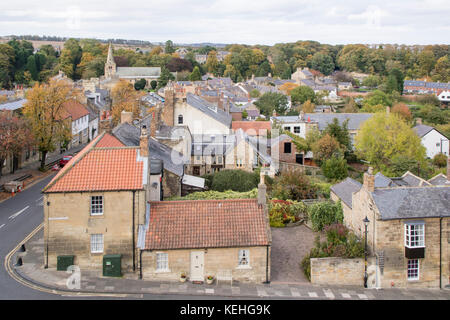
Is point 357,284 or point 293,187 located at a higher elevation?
point 293,187

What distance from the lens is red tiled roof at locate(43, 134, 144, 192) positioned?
25.3 m

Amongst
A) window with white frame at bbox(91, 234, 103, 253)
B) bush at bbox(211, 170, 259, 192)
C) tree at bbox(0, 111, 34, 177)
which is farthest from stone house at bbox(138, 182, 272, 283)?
tree at bbox(0, 111, 34, 177)

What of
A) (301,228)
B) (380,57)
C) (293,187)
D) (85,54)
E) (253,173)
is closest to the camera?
(301,228)

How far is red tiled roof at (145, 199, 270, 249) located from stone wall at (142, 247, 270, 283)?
40 cm

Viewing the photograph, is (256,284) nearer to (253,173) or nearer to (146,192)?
(146,192)

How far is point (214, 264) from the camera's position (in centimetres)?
2484

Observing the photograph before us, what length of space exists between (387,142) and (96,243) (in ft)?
122

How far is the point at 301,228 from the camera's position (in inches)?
1351

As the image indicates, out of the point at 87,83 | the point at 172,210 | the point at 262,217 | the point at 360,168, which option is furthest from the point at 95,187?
the point at 87,83

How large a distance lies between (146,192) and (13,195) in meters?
19.5

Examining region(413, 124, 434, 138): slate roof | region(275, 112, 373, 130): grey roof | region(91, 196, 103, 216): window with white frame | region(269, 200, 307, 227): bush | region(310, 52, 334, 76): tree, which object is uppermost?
region(310, 52, 334, 76): tree

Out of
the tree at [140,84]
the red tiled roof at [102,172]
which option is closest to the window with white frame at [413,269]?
the red tiled roof at [102,172]

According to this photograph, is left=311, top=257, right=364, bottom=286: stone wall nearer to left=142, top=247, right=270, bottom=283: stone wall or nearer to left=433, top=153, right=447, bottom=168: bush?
left=142, top=247, right=270, bottom=283: stone wall

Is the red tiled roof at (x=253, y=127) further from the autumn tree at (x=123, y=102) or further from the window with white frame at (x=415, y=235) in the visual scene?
the window with white frame at (x=415, y=235)
